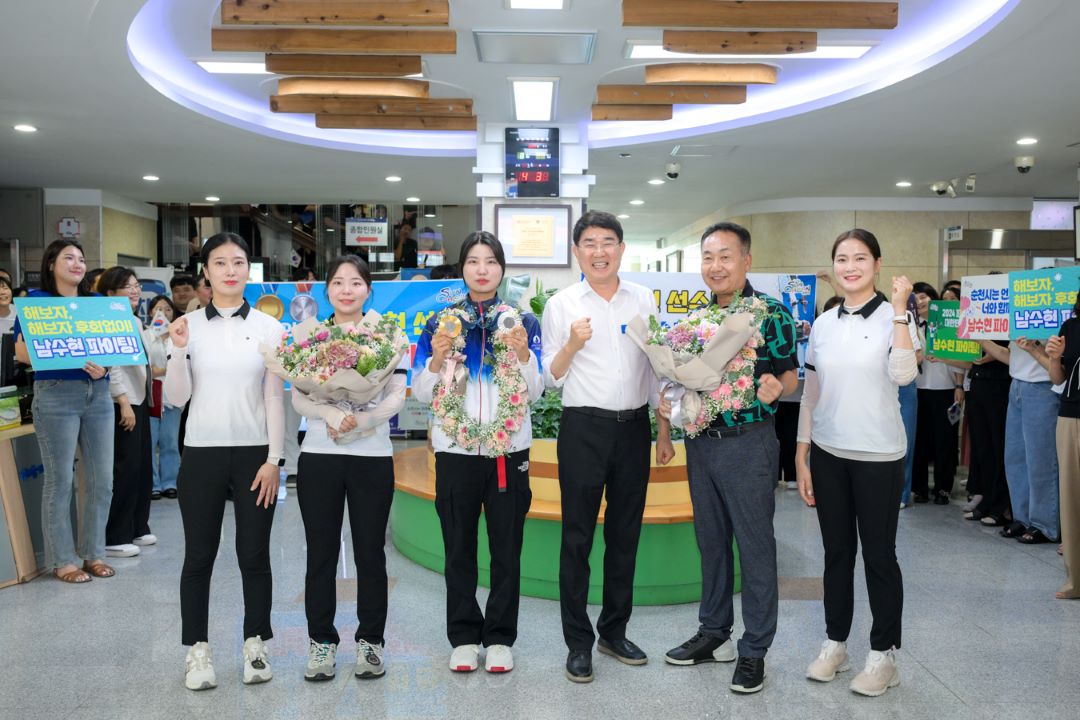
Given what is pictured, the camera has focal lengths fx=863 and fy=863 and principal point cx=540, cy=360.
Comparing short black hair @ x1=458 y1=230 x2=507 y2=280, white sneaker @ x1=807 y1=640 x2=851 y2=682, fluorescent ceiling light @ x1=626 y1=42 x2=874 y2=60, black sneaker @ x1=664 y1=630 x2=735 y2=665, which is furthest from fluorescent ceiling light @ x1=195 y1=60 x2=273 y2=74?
white sneaker @ x1=807 y1=640 x2=851 y2=682

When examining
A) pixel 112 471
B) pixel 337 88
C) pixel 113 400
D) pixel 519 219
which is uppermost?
pixel 337 88

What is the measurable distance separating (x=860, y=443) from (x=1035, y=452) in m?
2.97

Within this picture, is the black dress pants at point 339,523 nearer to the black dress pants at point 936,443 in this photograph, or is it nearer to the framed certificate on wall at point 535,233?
the black dress pants at point 936,443

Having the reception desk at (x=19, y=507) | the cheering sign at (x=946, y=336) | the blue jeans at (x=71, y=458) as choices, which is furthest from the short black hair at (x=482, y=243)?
the cheering sign at (x=946, y=336)

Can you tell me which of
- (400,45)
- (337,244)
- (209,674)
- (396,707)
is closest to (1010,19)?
(400,45)

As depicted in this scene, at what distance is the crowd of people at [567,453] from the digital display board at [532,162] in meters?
5.07

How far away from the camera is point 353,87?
22.0ft

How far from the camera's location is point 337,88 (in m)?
6.68

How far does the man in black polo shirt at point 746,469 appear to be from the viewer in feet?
10.5

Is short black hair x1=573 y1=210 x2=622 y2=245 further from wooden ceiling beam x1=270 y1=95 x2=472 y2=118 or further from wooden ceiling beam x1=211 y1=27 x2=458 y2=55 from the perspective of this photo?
wooden ceiling beam x1=270 y1=95 x2=472 y2=118

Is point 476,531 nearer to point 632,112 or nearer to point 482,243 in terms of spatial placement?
point 482,243

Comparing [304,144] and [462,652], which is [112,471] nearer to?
[462,652]

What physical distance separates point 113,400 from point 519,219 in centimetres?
442

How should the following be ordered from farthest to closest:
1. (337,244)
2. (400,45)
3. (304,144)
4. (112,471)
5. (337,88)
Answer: (337,244) → (304,144) → (337,88) → (400,45) → (112,471)
